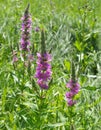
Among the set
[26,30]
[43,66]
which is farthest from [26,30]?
[43,66]

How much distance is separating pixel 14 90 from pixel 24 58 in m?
0.42

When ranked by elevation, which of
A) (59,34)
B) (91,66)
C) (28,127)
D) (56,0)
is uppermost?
(56,0)

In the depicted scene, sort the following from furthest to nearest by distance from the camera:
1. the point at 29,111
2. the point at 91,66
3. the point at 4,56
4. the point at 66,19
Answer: the point at 66,19
the point at 91,66
the point at 4,56
the point at 29,111

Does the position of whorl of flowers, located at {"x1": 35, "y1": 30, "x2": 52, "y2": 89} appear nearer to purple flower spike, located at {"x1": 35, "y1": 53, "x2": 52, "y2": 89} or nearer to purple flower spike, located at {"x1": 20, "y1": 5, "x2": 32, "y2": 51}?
purple flower spike, located at {"x1": 35, "y1": 53, "x2": 52, "y2": 89}

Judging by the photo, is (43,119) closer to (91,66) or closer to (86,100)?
(86,100)

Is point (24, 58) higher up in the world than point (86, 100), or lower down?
higher up

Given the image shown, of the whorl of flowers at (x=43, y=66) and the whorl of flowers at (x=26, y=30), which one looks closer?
the whorl of flowers at (x=43, y=66)

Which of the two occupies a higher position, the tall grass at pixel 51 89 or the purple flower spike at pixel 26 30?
the purple flower spike at pixel 26 30

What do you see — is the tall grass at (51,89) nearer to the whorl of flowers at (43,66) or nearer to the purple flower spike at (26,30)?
the whorl of flowers at (43,66)

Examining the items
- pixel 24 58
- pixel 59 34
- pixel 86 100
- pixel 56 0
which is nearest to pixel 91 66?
pixel 59 34

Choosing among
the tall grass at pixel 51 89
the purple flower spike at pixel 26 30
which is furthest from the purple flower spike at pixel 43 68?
the purple flower spike at pixel 26 30

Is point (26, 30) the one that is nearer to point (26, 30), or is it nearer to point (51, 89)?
point (26, 30)

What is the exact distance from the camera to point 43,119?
3.05m

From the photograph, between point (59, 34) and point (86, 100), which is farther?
point (59, 34)
